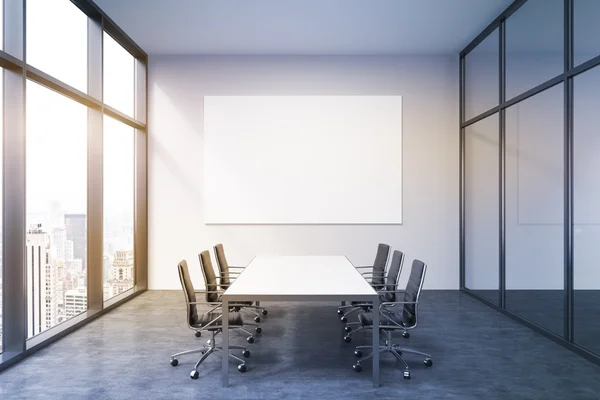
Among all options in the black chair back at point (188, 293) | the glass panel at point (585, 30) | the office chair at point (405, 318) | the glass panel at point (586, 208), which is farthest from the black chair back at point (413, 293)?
the glass panel at point (585, 30)

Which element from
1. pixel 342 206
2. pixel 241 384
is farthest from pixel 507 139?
pixel 241 384

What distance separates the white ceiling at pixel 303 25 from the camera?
5.03 meters

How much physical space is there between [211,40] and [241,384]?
200 inches

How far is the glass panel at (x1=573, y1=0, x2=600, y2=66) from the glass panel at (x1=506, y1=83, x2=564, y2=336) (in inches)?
17.1

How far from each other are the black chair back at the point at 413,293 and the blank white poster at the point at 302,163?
2.98 meters

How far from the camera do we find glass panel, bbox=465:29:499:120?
18.0 ft

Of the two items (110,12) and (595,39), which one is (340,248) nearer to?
(595,39)

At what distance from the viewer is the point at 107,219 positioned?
5.55 metres

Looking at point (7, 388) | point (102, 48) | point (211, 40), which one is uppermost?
point (211, 40)

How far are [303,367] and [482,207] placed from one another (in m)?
3.92

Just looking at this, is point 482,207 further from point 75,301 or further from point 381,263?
point 75,301

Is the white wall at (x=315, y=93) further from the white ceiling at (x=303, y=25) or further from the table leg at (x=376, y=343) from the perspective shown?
the table leg at (x=376, y=343)

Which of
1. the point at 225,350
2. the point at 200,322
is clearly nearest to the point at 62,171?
the point at 200,322

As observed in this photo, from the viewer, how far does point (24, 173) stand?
3.73 meters
